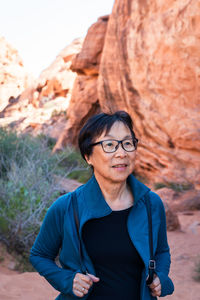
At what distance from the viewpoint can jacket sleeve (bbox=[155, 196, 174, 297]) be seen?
59.4 inches

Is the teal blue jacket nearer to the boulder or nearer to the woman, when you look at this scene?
the woman

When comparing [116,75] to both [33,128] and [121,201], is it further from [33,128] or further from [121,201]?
[33,128]

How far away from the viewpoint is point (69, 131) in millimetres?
16250

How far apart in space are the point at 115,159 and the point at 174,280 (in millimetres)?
3323

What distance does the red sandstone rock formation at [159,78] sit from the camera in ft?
26.1

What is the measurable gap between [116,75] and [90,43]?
11.9 feet

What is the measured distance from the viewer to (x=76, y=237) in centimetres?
143

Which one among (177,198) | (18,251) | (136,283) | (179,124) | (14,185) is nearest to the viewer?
(136,283)

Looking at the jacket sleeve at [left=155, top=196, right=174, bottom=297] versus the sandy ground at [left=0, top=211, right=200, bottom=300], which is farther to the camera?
the sandy ground at [left=0, top=211, right=200, bottom=300]

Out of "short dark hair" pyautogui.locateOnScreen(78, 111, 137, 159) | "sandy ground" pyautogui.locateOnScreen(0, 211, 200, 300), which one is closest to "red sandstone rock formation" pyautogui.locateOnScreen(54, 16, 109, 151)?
"sandy ground" pyautogui.locateOnScreen(0, 211, 200, 300)

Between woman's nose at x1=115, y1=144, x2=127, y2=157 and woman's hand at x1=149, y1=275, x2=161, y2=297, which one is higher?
woman's nose at x1=115, y1=144, x2=127, y2=157

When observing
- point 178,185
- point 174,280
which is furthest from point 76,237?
point 178,185

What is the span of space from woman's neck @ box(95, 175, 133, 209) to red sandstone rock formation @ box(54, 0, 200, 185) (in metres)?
6.78

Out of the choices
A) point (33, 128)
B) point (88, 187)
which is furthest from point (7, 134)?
point (33, 128)
